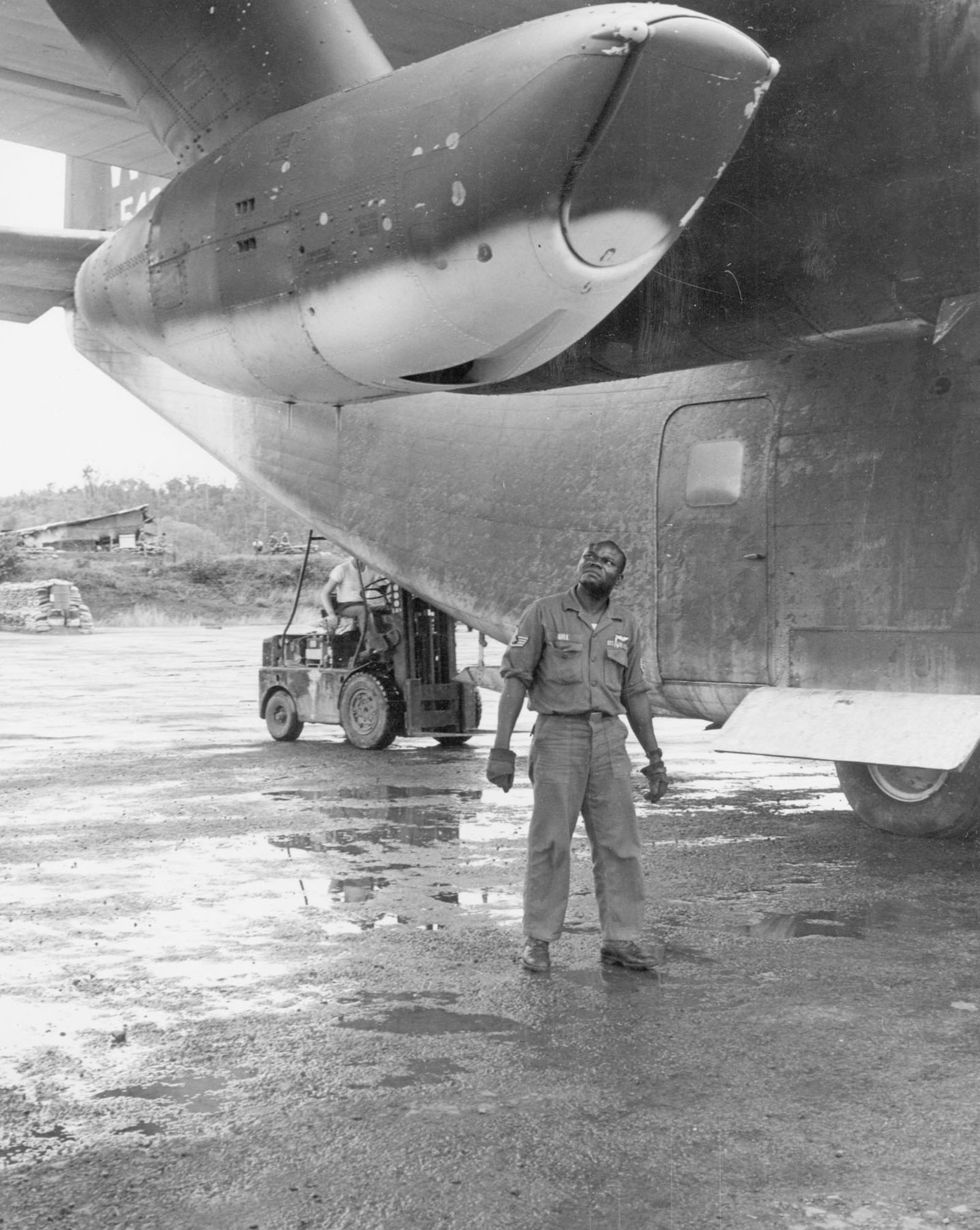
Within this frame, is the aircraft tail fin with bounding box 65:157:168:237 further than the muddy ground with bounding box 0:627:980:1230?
Yes

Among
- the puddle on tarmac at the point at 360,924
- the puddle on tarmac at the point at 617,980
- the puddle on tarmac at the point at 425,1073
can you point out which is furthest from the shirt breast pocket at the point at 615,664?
the puddle on tarmac at the point at 425,1073

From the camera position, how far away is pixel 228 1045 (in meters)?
4.17

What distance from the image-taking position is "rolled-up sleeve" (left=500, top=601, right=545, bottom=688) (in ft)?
17.1

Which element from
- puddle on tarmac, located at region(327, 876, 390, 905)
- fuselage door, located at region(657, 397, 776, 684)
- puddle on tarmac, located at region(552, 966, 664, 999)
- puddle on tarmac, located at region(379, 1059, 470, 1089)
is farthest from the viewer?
fuselage door, located at region(657, 397, 776, 684)

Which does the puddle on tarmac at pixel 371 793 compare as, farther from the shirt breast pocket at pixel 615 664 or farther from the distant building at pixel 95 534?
the distant building at pixel 95 534

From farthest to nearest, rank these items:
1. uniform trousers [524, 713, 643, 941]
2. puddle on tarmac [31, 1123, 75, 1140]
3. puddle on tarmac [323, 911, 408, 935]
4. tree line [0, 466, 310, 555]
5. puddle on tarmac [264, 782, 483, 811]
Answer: tree line [0, 466, 310, 555], puddle on tarmac [264, 782, 483, 811], puddle on tarmac [323, 911, 408, 935], uniform trousers [524, 713, 643, 941], puddle on tarmac [31, 1123, 75, 1140]

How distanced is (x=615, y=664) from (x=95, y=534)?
5663 centimetres

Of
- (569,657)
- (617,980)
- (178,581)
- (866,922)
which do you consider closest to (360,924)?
(617,980)

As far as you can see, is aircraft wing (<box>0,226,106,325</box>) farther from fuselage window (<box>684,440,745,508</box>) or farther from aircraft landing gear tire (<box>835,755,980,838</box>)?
aircraft landing gear tire (<box>835,755,980,838</box>)

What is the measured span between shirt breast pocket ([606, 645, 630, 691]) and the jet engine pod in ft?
5.05

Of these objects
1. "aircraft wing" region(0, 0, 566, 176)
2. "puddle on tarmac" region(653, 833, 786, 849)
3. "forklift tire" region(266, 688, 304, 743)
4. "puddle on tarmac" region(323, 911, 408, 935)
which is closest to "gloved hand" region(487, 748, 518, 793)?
"puddle on tarmac" region(323, 911, 408, 935)

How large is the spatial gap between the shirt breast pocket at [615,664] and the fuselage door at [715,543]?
249 centimetres

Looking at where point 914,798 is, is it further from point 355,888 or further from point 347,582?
point 347,582

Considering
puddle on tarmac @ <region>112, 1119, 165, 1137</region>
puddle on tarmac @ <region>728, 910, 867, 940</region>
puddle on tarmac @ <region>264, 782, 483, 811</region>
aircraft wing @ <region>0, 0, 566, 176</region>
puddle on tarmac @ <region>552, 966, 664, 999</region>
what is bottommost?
puddle on tarmac @ <region>112, 1119, 165, 1137</region>
